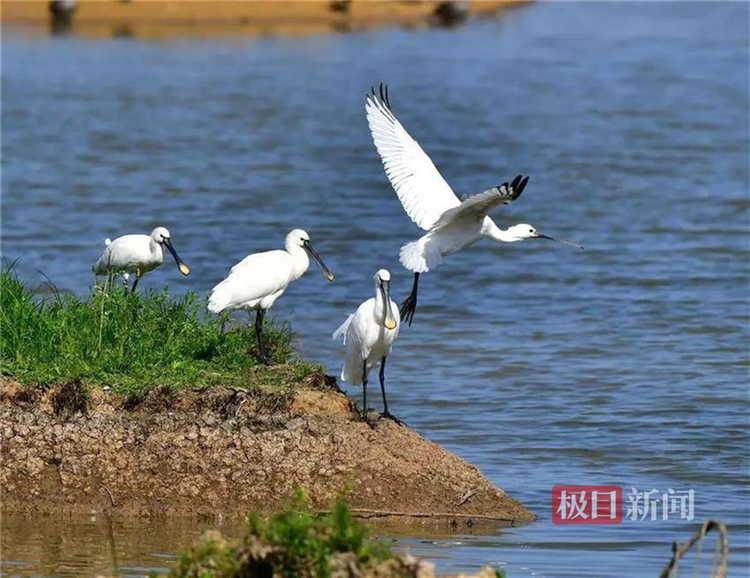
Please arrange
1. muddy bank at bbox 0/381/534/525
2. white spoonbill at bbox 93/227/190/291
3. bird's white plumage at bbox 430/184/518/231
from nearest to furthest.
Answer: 1. muddy bank at bbox 0/381/534/525
2. bird's white plumage at bbox 430/184/518/231
3. white spoonbill at bbox 93/227/190/291

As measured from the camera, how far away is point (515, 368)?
12.7 metres

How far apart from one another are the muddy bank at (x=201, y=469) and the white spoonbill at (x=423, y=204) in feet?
7.42

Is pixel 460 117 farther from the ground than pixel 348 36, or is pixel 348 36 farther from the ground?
pixel 348 36

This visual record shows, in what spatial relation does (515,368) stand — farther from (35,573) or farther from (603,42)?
(603,42)

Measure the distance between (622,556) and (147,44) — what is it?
37.3 meters

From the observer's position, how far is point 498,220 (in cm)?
1962

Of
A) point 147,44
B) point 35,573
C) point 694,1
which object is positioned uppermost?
point 694,1

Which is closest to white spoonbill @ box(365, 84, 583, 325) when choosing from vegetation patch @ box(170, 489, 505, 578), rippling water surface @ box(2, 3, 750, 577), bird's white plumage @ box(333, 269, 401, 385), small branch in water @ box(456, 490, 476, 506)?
rippling water surface @ box(2, 3, 750, 577)

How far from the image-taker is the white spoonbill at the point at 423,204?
10.3 meters

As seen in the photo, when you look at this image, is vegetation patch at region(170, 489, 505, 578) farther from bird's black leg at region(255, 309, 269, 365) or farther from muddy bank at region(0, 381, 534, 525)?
bird's black leg at region(255, 309, 269, 365)

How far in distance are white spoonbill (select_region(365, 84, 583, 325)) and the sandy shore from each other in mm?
35469

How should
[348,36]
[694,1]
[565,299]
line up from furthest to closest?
[694,1] < [348,36] < [565,299]

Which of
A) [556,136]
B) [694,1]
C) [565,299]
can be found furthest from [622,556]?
[694,1]

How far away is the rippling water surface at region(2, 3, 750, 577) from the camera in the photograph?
31.6 ft
